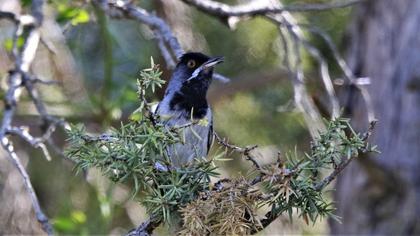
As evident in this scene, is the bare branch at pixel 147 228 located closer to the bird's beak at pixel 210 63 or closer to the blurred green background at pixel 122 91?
the bird's beak at pixel 210 63

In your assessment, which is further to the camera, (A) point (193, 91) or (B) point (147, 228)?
(A) point (193, 91)

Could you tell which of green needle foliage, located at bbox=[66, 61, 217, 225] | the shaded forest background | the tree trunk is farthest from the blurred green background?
green needle foliage, located at bbox=[66, 61, 217, 225]

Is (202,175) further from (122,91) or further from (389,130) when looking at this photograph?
(389,130)

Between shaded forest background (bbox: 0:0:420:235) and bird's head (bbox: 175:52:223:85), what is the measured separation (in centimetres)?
94

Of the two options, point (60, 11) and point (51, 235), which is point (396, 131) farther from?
point (51, 235)

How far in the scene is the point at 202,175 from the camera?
9.82 ft

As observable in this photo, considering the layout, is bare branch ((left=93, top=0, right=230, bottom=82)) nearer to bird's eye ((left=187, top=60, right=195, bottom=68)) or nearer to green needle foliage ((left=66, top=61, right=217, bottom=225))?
bird's eye ((left=187, top=60, right=195, bottom=68))

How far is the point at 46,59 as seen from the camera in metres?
7.06

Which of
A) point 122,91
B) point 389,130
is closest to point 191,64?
point 122,91

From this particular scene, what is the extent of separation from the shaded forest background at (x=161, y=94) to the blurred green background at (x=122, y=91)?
10 mm

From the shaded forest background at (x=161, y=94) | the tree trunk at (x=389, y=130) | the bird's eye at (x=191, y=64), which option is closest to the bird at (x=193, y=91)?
the bird's eye at (x=191, y=64)

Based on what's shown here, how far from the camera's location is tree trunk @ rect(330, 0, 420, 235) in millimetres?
6438

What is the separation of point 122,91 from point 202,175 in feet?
10.1

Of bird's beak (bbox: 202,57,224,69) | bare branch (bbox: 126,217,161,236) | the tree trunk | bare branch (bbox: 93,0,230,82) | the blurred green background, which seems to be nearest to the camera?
bare branch (bbox: 126,217,161,236)
